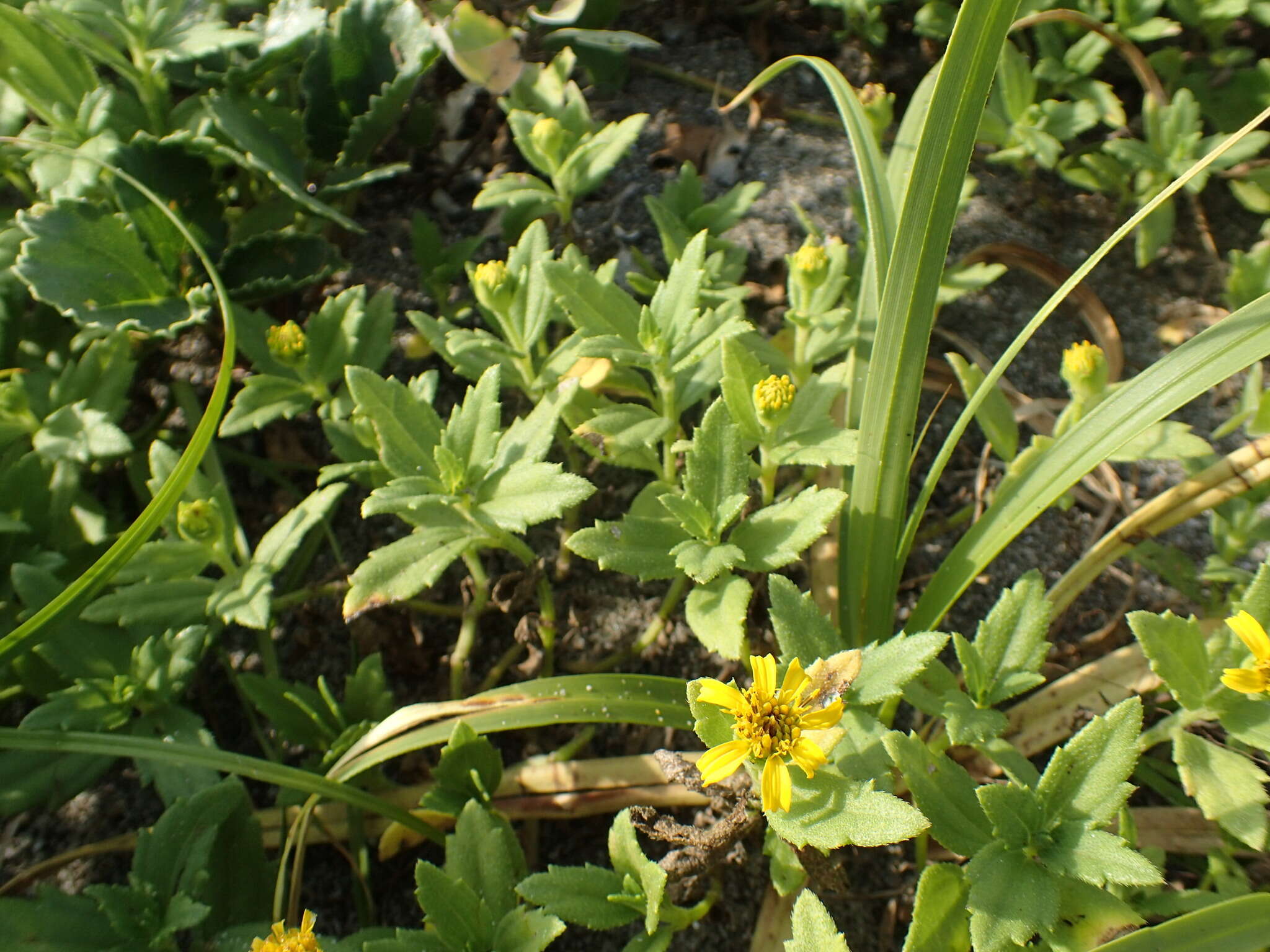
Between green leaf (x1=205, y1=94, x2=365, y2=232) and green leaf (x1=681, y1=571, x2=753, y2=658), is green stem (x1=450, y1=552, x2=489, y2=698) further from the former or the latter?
green leaf (x1=205, y1=94, x2=365, y2=232)

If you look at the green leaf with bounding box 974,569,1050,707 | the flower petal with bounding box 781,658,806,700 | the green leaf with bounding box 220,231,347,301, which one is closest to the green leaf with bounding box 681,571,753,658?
the flower petal with bounding box 781,658,806,700

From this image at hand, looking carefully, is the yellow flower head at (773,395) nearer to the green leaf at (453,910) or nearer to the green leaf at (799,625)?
the green leaf at (799,625)

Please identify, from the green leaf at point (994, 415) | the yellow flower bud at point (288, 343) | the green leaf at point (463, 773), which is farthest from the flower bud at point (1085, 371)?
the yellow flower bud at point (288, 343)

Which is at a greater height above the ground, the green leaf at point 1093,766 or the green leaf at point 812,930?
the green leaf at point 1093,766

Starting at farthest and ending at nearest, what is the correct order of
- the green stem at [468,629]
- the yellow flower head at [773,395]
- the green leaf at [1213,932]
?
1. the green stem at [468,629]
2. the yellow flower head at [773,395]
3. the green leaf at [1213,932]

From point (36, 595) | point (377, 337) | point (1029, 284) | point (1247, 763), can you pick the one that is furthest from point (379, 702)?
point (1029, 284)

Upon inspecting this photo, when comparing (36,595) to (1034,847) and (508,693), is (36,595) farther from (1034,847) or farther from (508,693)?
(1034,847)

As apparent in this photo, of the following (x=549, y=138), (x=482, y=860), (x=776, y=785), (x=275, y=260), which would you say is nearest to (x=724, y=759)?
(x=776, y=785)
